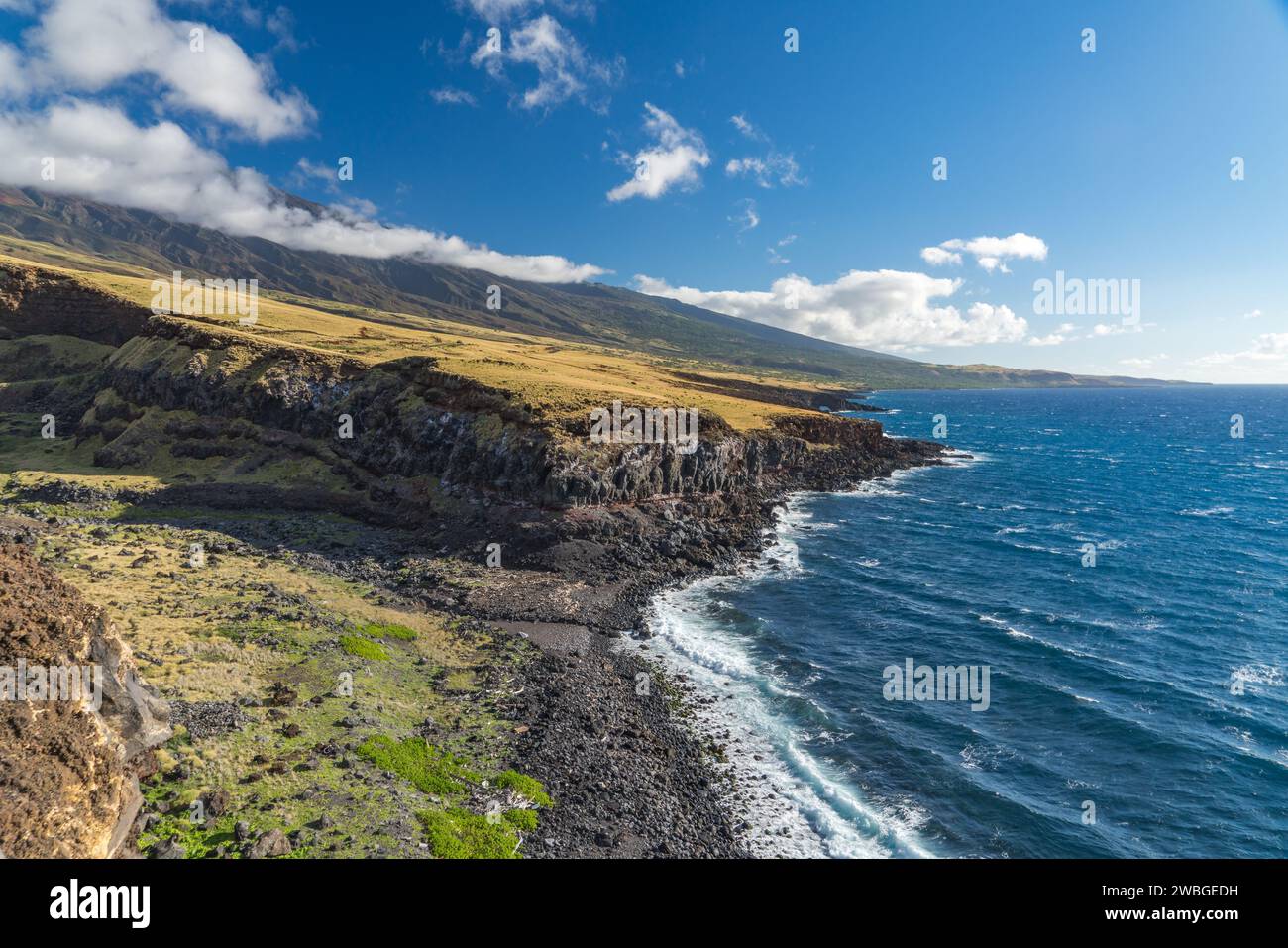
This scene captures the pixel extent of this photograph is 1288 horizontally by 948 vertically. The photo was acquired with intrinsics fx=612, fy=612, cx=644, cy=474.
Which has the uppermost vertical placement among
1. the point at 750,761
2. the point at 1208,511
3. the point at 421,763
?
the point at 1208,511

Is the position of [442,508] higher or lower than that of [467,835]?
higher

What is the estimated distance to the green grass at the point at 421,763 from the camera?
1131 inches

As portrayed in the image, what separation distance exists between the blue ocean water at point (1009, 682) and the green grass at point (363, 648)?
19.1m

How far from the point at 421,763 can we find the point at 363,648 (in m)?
13.0

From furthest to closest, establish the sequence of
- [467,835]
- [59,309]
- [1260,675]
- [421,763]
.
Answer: [59,309], [1260,675], [421,763], [467,835]

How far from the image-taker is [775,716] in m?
38.6

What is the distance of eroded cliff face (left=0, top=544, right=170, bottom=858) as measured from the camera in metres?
17.4

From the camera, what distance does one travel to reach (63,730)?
1966cm

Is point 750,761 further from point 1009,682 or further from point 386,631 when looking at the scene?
point 386,631

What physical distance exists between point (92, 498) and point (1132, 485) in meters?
153

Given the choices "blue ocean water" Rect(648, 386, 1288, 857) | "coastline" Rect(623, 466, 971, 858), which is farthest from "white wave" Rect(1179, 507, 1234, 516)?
"coastline" Rect(623, 466, 971, 858)

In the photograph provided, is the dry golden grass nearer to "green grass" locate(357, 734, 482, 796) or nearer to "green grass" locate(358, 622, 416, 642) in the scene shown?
"green grass" locate(358, 622, 416, 642)

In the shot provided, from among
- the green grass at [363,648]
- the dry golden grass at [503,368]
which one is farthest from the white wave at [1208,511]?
the green grass at [363,648]

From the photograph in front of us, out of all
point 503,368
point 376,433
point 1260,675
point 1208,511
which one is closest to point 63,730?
point 376,433
